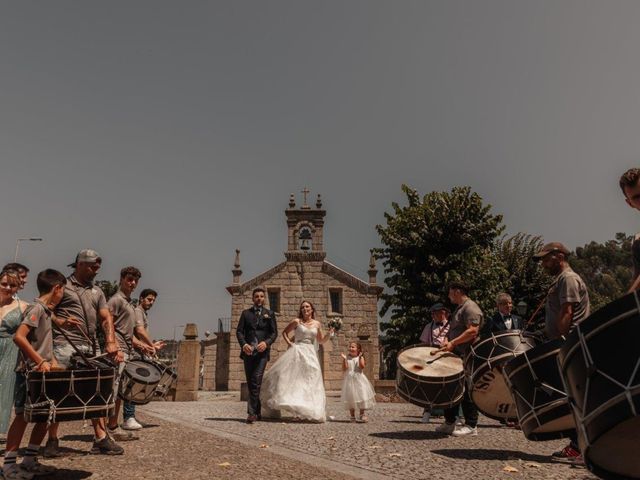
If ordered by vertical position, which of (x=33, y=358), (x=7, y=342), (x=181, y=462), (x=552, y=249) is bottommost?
(x=181, y=462)

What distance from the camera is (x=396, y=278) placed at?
22.0 metres

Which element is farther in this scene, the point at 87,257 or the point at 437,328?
the point at 437,328

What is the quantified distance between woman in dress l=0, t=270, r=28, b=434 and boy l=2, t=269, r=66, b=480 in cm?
129

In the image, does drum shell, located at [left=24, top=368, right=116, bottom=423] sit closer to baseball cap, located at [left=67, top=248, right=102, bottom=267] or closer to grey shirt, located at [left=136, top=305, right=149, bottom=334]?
baseball cap, located at [left=67, top=248, right=102, bottom=267]

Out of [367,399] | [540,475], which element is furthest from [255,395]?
Result: [540,475]

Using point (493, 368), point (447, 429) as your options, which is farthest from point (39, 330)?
point (447, 429)

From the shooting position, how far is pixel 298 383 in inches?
347

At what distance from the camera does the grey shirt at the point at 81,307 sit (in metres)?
4.75

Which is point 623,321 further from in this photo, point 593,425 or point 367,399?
point 367,399

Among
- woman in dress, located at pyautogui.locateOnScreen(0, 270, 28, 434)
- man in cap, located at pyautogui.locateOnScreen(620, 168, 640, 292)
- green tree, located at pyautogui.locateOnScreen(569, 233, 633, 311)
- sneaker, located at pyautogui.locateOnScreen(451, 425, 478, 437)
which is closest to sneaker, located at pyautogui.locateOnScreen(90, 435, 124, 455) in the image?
woman in dress, located at pyautogui.locateOnScreen(0, 270, 28, 434)

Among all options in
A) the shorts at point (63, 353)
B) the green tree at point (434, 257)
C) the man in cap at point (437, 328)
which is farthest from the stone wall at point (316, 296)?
the shorts at point (63, 353)

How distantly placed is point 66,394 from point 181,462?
1.45 metres

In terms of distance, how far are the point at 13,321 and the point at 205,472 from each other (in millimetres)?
2913

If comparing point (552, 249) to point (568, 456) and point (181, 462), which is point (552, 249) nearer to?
point (568, 456)
